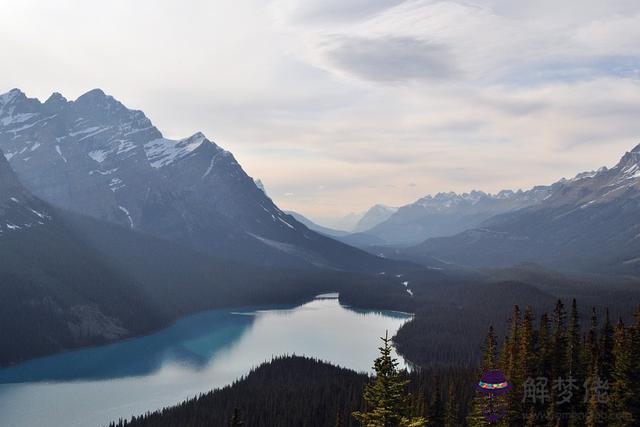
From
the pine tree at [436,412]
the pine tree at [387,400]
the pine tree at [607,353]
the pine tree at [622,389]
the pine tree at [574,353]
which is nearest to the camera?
the pine tree at [387,400]

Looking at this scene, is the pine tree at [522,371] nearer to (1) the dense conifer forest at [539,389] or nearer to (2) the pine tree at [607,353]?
(1) the dense conifer forest at [539,389]

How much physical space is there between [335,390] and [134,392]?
216 ft

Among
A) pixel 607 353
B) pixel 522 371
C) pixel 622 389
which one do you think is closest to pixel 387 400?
pixel 622 389

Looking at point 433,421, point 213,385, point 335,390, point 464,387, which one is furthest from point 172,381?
point 433,421

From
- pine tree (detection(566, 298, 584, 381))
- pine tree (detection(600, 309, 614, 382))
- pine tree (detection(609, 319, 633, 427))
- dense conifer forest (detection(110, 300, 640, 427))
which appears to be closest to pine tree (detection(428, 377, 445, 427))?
dense conifer forest (detection(110, 300, 640, 427))

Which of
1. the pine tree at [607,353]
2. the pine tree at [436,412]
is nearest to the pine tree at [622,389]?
the pine tree at [607,353]

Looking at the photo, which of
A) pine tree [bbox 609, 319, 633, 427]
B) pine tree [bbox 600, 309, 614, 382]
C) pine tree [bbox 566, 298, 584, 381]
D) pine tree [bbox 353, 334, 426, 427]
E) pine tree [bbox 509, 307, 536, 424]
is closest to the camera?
pine tree [bbox 353, 334, 426, 427]

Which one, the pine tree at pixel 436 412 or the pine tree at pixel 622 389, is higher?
the pine tree at pixel 622 389

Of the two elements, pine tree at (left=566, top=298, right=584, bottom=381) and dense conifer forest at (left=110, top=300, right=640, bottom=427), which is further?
pine tree at (left=566, top=298, right=584, bottom=381)

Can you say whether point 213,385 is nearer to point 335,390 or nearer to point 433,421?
point 335,390

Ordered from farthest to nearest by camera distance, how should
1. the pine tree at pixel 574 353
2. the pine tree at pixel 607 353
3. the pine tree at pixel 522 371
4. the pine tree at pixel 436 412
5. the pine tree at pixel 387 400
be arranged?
the pine tree at pixel 436 412
the pine tree at pixel 574 353
the pine tree at pixel 607 353
the pine tree at pixel 522 371
the pine tree at pixel 387 400

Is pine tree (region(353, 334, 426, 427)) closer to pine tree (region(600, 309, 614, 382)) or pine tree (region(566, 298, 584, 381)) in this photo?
pine tree (region(600, 309, 614, 382))

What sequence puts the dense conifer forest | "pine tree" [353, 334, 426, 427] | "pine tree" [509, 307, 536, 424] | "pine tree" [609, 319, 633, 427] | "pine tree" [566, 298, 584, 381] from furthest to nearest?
1. "pine tree" [566, 298, 584, 381]
2. "pine tree" [509, 307, 536, 424]
3. "pine tree" [609, 319, 633, 427]
4. the dense conifer forest
5. "pine tree" [353, 334, 426, 427]

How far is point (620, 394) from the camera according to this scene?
6341 centimetres
